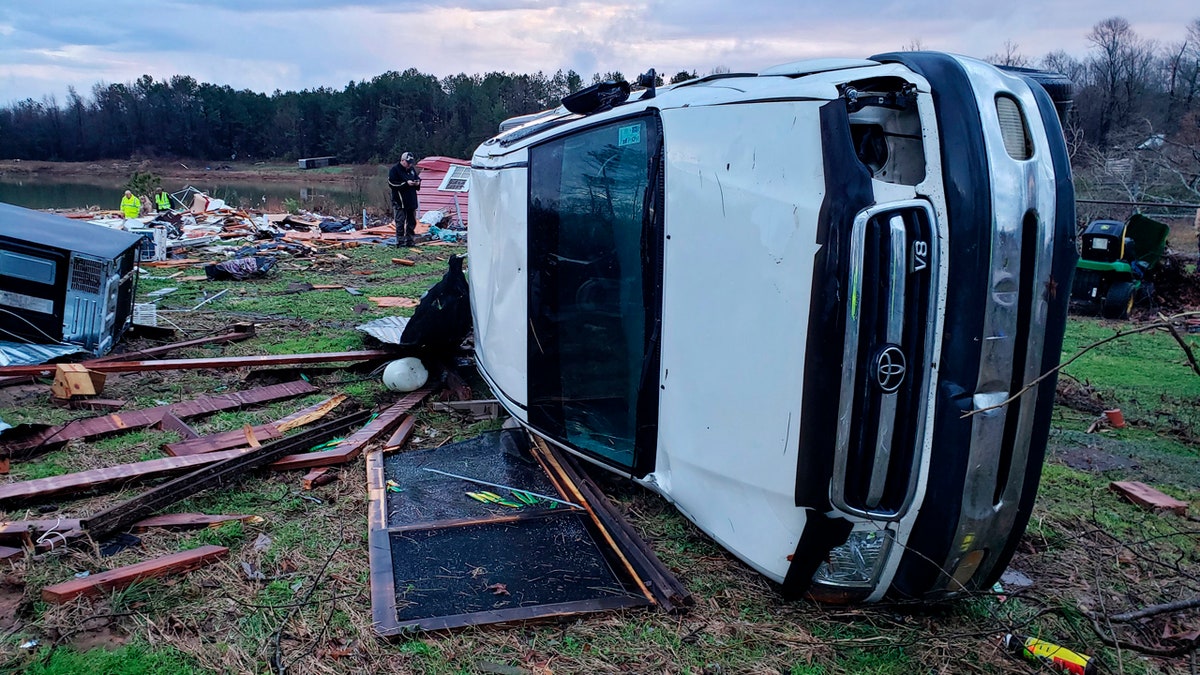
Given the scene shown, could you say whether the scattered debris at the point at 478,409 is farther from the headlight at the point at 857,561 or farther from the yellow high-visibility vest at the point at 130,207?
the yellow high-visibility vest at the point at 130,207

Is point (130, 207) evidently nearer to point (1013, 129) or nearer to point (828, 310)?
point (828, 310)

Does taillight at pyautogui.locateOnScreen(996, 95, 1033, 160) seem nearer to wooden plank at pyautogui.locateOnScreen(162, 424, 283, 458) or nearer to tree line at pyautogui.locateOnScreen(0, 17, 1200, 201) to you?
wooden plank at pyautogui.locateOnScreen(162, 424, 283, 458)

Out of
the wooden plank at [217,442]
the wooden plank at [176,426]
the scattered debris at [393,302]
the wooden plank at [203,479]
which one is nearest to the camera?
the wooden plank at [203,479]

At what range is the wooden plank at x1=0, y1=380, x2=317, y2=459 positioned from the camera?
4352mm

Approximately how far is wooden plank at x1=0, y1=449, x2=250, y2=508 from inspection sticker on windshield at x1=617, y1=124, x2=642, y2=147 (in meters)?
2.75

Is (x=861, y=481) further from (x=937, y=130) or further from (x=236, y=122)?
(x=236, y=122)

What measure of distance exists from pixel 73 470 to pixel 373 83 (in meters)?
68.1

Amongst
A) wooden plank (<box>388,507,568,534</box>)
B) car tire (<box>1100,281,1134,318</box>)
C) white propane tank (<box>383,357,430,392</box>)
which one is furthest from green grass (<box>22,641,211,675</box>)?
car tire (<box>1100,281,1134,318</box>)

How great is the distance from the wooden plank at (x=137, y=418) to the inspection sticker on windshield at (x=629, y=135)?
363 centimetres

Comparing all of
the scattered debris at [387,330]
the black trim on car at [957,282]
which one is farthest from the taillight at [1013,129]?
the scattered debris at [387,330]

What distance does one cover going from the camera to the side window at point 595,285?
3254mm

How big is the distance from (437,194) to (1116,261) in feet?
60.3

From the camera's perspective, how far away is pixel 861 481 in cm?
249

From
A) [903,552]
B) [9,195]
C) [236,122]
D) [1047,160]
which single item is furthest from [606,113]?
[236,122]
